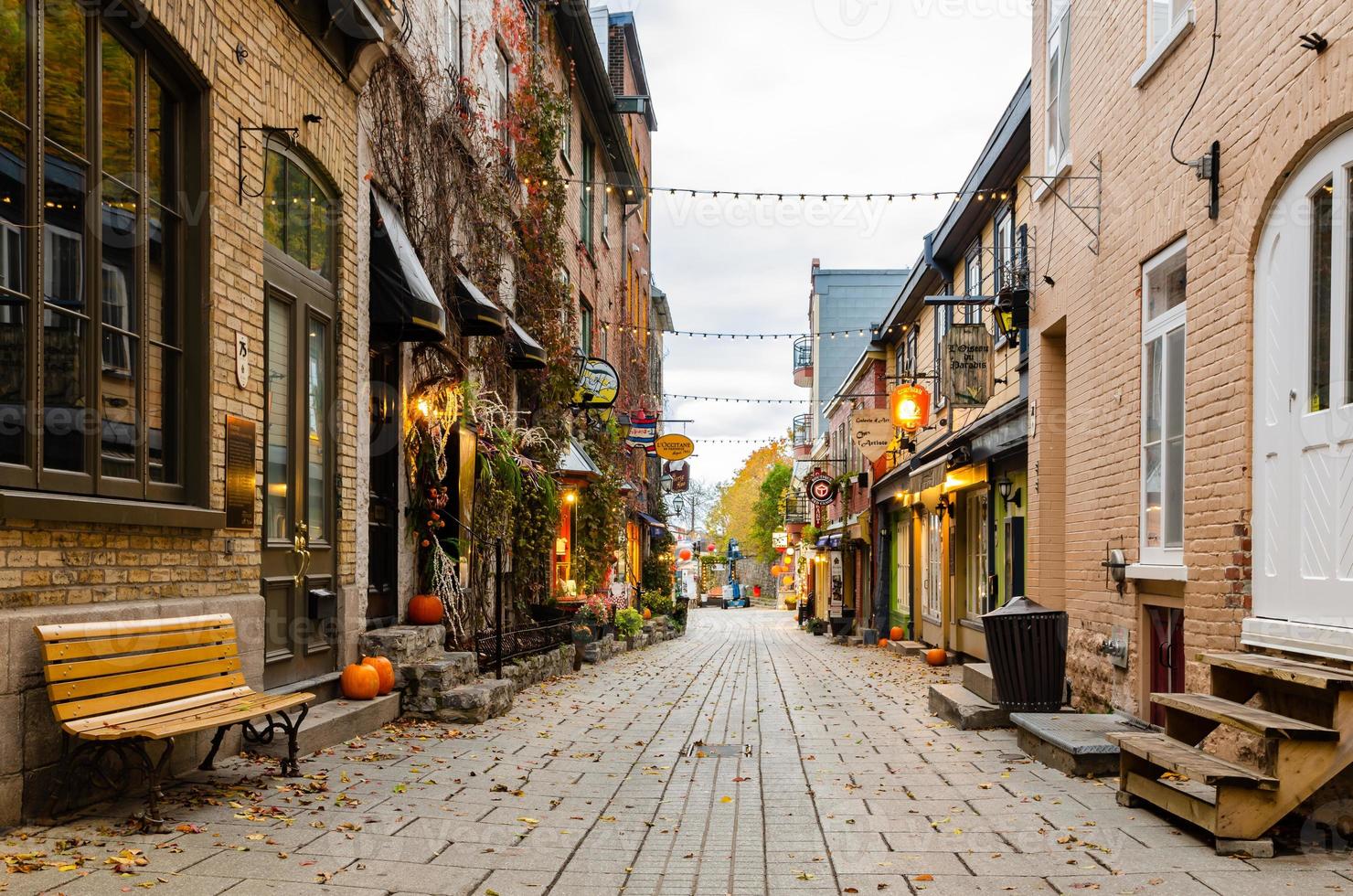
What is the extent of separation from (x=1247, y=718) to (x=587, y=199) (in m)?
18.4

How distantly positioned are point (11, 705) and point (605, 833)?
2.66m

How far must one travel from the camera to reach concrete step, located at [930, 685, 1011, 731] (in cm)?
905

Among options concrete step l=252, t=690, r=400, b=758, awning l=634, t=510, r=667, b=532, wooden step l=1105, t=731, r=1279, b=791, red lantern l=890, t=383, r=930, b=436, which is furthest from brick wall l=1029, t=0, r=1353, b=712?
awning l=634, t=510, r=667, b=532

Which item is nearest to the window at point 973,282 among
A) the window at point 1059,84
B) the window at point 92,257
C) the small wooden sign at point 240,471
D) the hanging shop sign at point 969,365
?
the hanging shop sign at point 969,365

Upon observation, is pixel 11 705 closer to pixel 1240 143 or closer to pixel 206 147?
pixel 206 147

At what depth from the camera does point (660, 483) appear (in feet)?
124

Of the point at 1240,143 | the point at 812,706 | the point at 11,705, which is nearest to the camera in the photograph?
the point at 11,705

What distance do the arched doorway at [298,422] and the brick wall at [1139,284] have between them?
5888 millimetres

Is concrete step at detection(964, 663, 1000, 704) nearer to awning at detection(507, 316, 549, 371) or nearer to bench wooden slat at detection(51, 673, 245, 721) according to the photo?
bench wooden slat at detection(51, 673, 245, 721)

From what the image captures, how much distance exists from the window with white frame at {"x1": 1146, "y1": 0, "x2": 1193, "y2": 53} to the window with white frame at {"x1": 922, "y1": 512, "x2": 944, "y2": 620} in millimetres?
11579

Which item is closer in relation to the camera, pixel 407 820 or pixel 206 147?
pixel 407 820

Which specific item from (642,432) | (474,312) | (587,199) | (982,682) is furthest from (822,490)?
(982,682)

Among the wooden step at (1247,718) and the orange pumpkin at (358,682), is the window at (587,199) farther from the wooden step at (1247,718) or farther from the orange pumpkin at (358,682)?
the wooden step at (1247,718)

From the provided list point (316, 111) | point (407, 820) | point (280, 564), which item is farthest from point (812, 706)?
point (316, 111)
